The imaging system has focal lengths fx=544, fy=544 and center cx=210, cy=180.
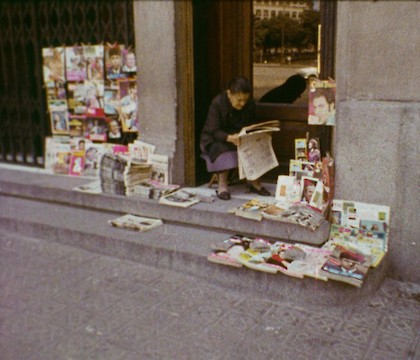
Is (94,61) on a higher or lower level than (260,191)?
higher

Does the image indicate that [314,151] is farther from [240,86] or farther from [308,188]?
[240,86]

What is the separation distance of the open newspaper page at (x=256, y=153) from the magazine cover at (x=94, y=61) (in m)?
2.19

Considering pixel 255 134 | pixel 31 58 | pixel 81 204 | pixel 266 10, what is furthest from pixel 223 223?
pixel 31 58

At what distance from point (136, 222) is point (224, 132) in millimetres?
1348

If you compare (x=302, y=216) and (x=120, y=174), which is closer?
(x=302, y=216)

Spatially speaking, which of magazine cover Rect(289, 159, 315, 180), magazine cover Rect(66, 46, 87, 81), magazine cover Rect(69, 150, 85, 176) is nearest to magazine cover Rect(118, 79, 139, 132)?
magazine cover Rect(66, 46, 87, 81)

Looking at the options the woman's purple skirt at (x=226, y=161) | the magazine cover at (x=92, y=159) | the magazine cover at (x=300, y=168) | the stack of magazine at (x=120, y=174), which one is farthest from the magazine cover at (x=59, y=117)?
the magazine cover at (x=300, y=168)

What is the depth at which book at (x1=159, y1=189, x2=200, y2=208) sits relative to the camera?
5.67 metres

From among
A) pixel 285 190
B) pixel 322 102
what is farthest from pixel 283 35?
pixel 285 190

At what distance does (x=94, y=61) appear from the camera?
6.79 metres

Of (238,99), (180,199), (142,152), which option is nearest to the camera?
(238,99)

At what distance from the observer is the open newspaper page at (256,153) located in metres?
5.70

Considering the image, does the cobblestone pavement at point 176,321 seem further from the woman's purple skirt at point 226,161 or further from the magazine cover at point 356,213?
the woman's purple skirt at point 226,161

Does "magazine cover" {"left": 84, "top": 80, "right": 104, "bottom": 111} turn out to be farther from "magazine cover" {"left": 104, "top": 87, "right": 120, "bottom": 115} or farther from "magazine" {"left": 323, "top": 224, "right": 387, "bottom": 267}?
"magazine" {"left": 323, "top": 224, "right": 387, "bottom": 267}
